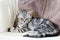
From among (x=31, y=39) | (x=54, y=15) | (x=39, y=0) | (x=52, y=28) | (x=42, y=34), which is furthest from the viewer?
(x=39, y=0)

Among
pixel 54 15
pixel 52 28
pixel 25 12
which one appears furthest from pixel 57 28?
pixel 25 12

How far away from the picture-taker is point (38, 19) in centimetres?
196

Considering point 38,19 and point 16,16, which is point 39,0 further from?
point 16,16

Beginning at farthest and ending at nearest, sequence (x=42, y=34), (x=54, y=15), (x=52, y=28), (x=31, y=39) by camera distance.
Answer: (x=54, y=15) → (x=52, y=28) → (x=42, y=34) → (x=31, y=39)

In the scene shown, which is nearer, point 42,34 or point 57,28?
point 42,34

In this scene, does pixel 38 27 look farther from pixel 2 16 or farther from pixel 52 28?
pixel 2 16

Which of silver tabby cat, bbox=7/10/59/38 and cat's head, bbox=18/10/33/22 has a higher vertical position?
cat's head, bbox=18/10/33/22

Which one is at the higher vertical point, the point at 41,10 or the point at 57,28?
the point at 41,10

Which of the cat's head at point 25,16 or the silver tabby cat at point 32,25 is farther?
the cat's head at point 25,16

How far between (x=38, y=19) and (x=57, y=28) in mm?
325

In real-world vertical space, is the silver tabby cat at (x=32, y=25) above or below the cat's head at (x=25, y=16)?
below

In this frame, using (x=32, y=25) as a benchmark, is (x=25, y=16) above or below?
above

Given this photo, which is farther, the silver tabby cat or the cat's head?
the cat's head

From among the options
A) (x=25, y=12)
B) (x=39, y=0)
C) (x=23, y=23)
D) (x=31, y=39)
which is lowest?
(x=31, y=39)
